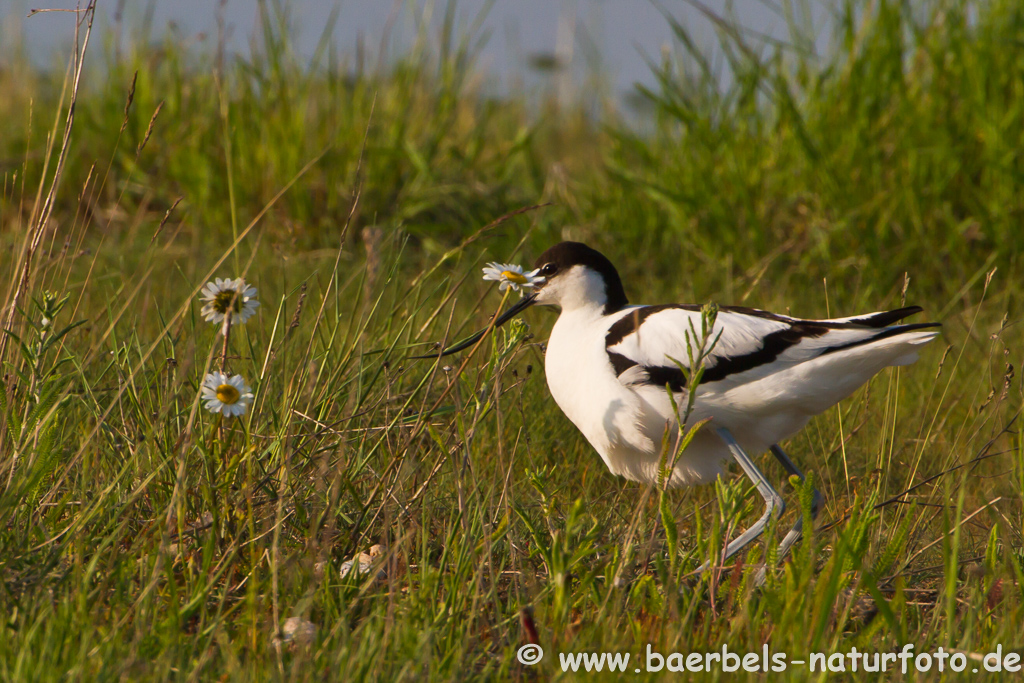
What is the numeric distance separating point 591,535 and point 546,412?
134 cm

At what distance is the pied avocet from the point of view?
2.34 meters

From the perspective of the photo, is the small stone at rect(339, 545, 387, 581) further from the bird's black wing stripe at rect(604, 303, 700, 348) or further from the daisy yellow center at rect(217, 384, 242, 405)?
the bird's black wing stripe at rect(604, 303, 700, 348)

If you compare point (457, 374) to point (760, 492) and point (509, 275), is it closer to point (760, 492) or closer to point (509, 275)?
point (509, 275)

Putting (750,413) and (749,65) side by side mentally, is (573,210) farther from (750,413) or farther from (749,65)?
(750,413)

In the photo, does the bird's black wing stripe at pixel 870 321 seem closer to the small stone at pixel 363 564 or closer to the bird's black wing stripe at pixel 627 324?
the bird's black wing stripe at pixel 627 324

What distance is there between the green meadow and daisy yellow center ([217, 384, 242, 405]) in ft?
0.25

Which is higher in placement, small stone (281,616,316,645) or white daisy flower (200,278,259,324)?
white daisy flower (200,278,259,324)

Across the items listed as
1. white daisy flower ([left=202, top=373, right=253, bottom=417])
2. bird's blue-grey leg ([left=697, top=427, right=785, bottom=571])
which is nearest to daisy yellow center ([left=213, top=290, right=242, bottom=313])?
white daisy flower ([left=202, top=373, right=253, bottom=417])

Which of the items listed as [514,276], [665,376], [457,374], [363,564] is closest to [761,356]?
[665,376]

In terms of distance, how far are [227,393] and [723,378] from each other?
3.87ft

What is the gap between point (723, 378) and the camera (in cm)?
242

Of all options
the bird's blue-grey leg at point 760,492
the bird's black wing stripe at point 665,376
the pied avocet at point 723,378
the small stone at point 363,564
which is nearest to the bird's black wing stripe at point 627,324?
the pied avocet at point 723,378

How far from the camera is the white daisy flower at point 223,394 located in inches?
75.7

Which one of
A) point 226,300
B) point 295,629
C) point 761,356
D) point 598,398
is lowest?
point 295,629
